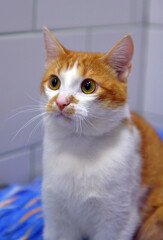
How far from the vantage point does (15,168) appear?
62.9 inches

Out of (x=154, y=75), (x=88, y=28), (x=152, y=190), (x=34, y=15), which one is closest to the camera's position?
(x=152, y=190)

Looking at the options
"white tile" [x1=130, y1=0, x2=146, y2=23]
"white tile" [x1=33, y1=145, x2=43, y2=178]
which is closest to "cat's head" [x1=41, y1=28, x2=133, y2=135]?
"white tile" [x1=33, y1=145, x2=43, y2=178]

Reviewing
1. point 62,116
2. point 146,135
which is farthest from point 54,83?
point 146,135

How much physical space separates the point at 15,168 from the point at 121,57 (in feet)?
2.47

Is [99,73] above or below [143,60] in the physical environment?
below

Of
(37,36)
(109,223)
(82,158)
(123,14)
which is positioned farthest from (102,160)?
(123,14)

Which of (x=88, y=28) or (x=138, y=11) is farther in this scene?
(x=138, y=11)

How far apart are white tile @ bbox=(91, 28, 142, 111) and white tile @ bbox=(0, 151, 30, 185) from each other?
594 millimetres

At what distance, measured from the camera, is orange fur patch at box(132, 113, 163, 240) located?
115cm

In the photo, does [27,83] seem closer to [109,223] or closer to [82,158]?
[82,158]

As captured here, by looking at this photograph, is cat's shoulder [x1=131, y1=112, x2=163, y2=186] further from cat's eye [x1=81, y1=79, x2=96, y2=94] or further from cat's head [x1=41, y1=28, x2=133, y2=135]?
cat's eye [x1=81, y1=79, x2=96, y2=94]

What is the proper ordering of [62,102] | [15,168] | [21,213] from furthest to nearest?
1. [15,168]
2. [21,213]
3. [62,102]

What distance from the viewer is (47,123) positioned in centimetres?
112

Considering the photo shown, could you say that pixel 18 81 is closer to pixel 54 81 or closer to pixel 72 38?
pixel 72 38
